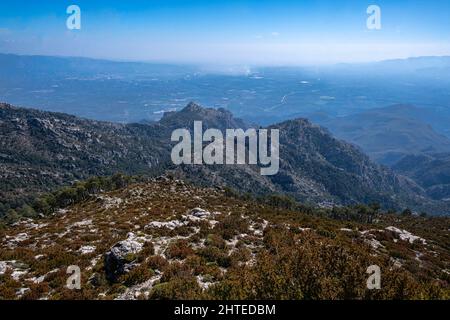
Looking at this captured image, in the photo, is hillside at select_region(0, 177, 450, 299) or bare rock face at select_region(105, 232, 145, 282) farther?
bare rock face at select_region(105, 232, 145, 282)

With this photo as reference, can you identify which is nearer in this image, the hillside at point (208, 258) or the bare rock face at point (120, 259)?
the hillside at point (208, 258)

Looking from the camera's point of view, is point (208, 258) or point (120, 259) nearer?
point (120, 259)

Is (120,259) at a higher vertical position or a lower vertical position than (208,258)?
higher
